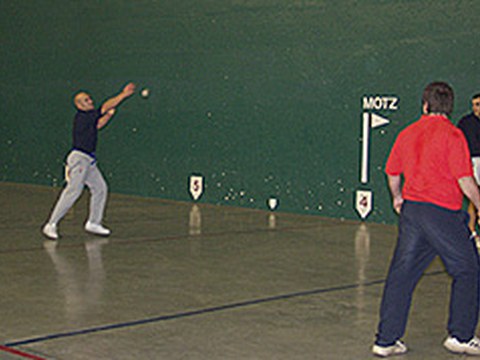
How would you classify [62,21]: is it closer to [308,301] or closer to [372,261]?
[372,261]

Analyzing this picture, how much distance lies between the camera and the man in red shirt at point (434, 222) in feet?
18.2

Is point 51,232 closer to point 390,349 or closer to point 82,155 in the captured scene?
point 82,155

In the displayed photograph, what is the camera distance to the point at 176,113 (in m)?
14.9

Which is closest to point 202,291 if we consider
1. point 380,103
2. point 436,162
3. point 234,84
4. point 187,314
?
point 187,314

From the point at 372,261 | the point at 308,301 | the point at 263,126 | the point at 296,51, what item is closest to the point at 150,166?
the point at 263,126

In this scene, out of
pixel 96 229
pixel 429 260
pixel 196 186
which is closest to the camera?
pixel 429 260

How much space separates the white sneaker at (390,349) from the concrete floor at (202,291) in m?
0.07

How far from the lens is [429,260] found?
571 cm

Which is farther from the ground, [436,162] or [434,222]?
[436,162]

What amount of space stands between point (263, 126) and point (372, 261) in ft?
15.6

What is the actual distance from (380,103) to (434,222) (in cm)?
707

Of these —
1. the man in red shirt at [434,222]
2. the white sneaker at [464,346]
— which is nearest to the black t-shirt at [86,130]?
the man in red shirt at [434,222]

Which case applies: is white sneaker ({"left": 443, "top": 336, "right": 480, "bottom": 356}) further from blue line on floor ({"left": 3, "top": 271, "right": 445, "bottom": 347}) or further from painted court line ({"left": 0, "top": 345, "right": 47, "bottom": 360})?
painted court line ({"left": 0, "top": 345, "right": 47, "bottom": 360})

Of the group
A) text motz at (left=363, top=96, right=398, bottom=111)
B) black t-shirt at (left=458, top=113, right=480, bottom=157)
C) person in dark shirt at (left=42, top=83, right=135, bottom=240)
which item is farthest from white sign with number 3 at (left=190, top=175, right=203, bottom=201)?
black t-shirt at (left=458, top=113, right=480, bottom=157)
